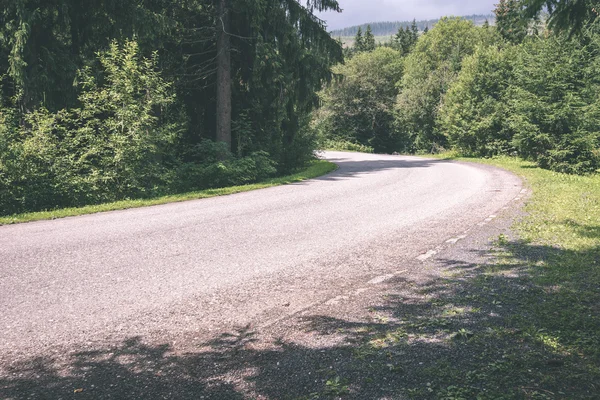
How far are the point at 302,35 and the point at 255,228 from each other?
12538mm

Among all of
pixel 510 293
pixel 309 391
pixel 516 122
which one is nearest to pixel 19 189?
pixel 309 391

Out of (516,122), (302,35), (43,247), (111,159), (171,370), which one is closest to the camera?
(171,370)

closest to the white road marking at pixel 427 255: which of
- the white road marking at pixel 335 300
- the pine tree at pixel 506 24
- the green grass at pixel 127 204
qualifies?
the white road marking at pixel 335 300

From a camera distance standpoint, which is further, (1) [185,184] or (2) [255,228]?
(1) [185,184]

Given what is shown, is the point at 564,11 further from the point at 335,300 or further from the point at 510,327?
the point at 335,300

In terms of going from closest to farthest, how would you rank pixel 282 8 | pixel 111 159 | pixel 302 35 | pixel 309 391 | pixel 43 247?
1. pixel 309 391
2. pixel 43 247
3. pixel 111 159
4. pixel 282 8
5. pixel 302 35

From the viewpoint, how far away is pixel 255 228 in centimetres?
823

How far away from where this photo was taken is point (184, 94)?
17.6 meters

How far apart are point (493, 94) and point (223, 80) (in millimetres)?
24322

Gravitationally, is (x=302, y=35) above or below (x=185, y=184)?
above

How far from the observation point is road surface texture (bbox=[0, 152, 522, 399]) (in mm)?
3299

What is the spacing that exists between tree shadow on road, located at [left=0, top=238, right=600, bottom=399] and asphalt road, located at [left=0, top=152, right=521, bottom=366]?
429mm

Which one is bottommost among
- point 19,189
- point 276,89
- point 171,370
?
point 171,370

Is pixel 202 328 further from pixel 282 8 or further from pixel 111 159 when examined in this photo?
pixel 282 8
